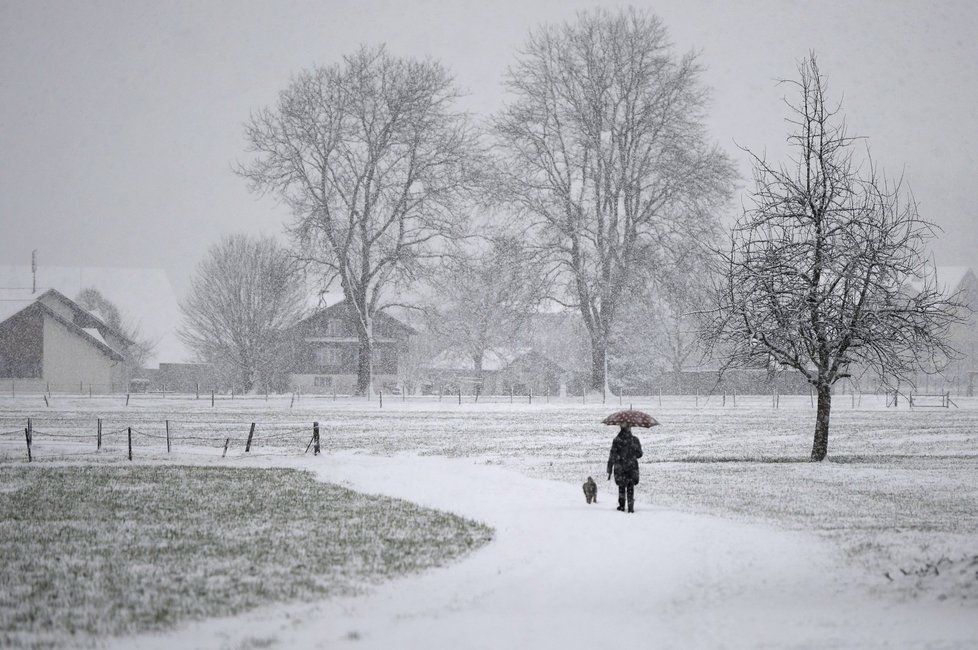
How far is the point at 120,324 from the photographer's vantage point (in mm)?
86250

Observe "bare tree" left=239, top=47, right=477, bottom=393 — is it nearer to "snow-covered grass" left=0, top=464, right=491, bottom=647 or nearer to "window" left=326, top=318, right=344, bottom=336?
"window" left=326, top=318, right=344, bottom=336

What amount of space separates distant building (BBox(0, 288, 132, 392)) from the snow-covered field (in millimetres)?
39602

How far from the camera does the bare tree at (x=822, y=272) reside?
2419 cm

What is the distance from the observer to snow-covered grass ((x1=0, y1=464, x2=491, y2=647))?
9711 mm

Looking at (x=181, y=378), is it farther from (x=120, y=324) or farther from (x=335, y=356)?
(x=335, y=356)

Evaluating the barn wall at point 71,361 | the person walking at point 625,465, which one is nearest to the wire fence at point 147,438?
the person walking at point 625,465

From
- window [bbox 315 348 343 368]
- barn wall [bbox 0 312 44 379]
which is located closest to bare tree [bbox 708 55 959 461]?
Result: window [bbox 315 348 343 368]

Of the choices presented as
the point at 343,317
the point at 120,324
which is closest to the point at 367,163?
the point at 343,317

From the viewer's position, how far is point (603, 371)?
56688 mm

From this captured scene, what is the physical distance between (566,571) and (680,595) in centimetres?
176

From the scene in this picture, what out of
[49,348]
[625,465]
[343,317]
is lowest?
[625,465]

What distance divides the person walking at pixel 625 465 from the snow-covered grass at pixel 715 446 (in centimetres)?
125

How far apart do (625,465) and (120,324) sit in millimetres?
78497

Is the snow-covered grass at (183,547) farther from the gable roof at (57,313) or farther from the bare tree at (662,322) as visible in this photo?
the gable roof at (57,313)
